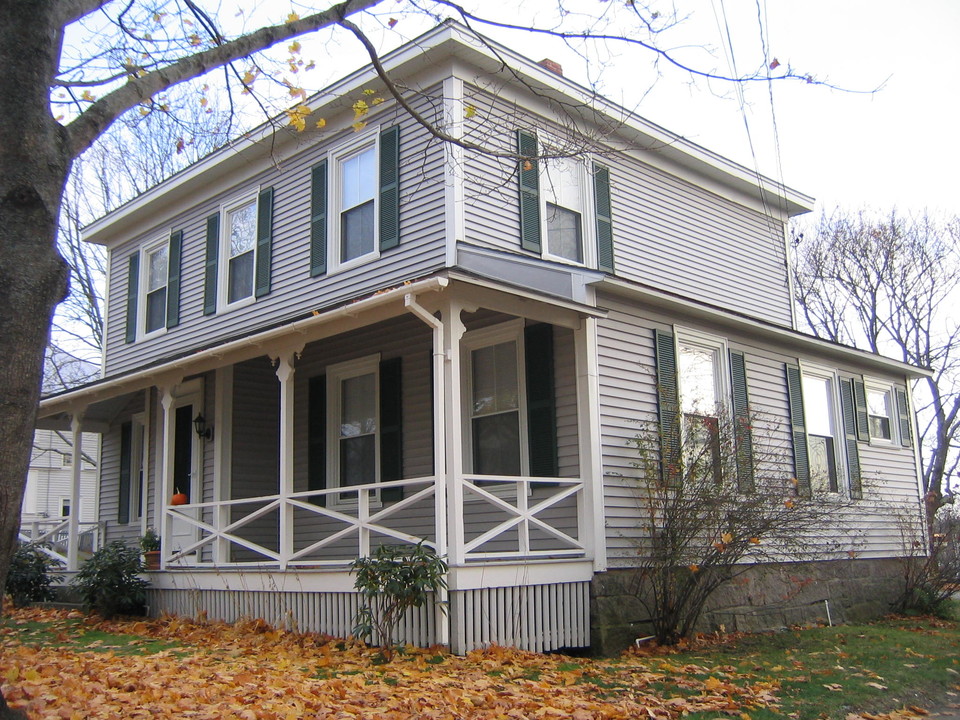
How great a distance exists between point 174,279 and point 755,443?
9908 millimetres

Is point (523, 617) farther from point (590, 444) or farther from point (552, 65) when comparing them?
point (552, 65)

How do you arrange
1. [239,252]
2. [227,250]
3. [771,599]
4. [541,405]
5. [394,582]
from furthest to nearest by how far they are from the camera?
[227,250] < [239,252] < [771,599] < [541,405] < [394,582]

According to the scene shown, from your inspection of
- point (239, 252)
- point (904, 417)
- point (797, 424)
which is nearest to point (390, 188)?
point (239, 252)

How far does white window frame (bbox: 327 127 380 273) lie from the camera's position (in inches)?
491

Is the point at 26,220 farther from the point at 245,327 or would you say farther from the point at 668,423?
the point at 245,327

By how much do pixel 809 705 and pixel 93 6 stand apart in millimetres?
6852

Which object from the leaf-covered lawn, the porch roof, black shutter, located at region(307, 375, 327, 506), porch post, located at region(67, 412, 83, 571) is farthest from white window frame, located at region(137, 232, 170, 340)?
→ the leaf-covered lawn

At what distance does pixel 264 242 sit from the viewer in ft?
47.1

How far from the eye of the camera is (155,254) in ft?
56.4

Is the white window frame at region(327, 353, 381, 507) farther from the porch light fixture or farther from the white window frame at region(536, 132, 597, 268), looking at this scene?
the white window frame at region(536, 132, 597, 268)

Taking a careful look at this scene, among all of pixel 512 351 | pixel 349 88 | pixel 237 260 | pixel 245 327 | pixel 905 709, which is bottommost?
pixel 905 709

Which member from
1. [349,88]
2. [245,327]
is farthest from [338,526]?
[349,88]

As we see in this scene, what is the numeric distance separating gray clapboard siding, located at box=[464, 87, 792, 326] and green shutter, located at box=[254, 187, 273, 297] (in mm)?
3931

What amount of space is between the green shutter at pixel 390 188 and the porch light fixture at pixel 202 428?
4516mm
